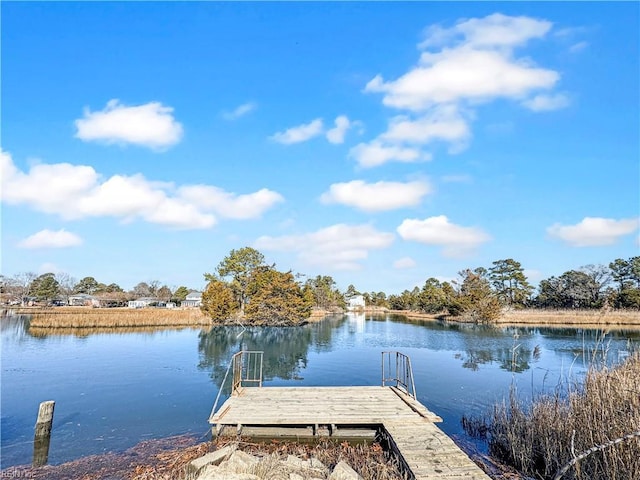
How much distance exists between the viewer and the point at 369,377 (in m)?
18.0

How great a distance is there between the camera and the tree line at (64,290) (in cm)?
6962

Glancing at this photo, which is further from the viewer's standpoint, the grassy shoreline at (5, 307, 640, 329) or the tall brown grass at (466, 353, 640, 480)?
the grassy shoreline at (5, 307, 640, 329)

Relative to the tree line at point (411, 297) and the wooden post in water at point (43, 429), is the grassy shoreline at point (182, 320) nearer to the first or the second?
the tree line at point (411, 297)

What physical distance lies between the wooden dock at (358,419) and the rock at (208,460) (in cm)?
178

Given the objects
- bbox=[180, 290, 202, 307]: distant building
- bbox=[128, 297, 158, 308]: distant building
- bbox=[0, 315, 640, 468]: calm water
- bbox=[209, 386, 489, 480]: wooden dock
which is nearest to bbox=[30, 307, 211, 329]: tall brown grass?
bbox=[0, 315, 640, 468]: calm water

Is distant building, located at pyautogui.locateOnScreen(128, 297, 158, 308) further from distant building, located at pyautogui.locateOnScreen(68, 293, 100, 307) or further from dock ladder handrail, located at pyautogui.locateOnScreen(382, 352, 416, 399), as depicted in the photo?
dock ladder handrail, located at pyautogui.locateOnScreen(382, 352, 416, 399)

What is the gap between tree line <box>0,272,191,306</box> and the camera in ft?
228

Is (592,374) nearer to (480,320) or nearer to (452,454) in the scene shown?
(452,454)

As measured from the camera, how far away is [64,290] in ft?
275

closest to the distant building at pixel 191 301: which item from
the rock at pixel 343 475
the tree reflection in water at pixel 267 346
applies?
the tree reflection in water at pixel 267 346

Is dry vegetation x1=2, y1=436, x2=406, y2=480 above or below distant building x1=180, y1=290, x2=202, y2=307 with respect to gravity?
below

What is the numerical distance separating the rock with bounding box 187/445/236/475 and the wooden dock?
178 cm

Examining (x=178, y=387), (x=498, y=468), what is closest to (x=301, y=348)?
(x=178, y=387)

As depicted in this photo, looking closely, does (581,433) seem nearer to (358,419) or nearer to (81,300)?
(358,419)
